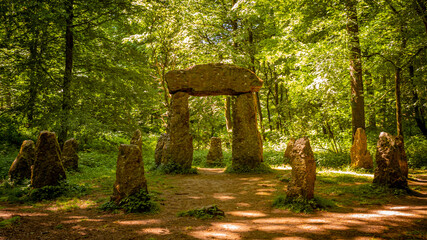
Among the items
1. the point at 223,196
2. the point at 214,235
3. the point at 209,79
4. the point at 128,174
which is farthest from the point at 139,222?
the point at 209,79

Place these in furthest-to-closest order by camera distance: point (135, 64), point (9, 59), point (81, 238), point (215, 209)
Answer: point (135, 64), point (9, 59), point (215, 209), point (81, 238)

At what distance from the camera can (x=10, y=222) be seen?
4.29 meters

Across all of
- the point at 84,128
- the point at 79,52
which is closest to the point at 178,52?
the point at 79,52

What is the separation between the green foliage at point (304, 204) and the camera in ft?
17.1

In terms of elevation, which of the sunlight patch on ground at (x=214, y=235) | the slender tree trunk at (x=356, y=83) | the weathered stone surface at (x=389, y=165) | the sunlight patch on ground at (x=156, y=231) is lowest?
the sunlight patch on ground at (x=214, y=235)

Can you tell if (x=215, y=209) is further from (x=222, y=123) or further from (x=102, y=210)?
(x=222, y=123)

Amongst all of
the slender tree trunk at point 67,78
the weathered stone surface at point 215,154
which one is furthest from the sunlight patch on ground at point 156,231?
the weathered stone surface at point 215,154

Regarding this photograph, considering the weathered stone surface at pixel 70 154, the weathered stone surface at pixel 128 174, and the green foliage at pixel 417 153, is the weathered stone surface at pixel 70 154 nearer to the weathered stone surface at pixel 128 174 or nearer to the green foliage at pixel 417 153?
the weathered stone surface at pixel 128 174

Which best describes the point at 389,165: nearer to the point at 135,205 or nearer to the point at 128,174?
the point at 135,205

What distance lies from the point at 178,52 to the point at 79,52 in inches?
226

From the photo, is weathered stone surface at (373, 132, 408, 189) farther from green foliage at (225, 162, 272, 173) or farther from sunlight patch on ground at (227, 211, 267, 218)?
green foliage at (225, 162, 272, 173)

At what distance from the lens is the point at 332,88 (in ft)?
38.1

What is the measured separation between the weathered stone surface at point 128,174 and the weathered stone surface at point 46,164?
2.21 metres

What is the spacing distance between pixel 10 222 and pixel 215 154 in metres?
10.5
